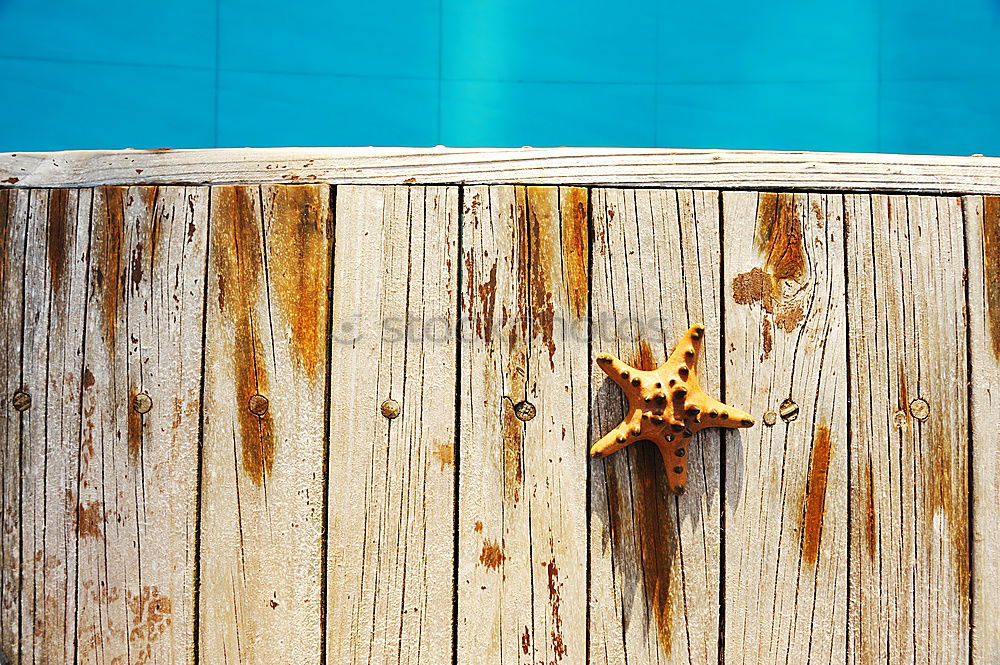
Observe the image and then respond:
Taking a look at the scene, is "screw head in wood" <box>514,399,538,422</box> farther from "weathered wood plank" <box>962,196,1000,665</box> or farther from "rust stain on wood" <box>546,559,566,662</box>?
"weathered wood plank" <box>962,196,1000,665</box>

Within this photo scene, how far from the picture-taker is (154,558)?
3.87 feet

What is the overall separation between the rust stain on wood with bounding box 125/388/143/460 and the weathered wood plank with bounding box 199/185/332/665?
132 mm

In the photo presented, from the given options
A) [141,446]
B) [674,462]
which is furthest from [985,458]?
[141,446]

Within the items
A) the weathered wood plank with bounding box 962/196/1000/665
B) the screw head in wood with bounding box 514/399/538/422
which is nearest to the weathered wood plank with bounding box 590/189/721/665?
the screw head in wood with bounding box 514/399/538/422

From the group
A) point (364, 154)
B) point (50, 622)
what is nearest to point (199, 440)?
point (50, 622)

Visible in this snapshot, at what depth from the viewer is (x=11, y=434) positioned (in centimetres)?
119

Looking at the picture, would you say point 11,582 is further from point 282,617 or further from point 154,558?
point 282,617

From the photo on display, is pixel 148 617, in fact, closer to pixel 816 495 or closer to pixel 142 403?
pixel 142 403

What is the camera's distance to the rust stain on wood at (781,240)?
121cm

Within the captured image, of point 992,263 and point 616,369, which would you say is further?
point 992,263

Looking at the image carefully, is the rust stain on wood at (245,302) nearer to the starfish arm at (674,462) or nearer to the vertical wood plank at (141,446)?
the vertical wood plank at (141,446)

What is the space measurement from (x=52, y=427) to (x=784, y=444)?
1.45 meters

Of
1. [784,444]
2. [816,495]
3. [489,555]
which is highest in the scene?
[784,444]

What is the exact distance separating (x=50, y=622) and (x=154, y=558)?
25 cm
